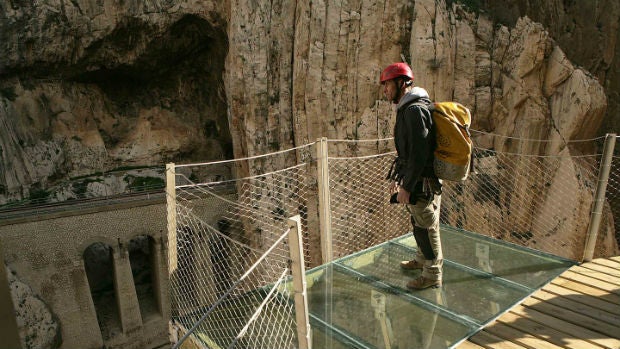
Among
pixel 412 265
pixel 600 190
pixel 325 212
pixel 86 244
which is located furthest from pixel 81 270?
pixel 600 190

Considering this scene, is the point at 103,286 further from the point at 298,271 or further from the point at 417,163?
the point at 298,271

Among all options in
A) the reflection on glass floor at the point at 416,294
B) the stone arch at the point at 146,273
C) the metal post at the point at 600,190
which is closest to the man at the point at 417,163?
the reflection on glass floor at the point at 416,294

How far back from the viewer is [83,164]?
18.2 m

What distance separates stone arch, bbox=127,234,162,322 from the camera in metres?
16.2

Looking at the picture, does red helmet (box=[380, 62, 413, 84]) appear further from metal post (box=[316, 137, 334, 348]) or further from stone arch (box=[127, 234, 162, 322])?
stone arch (box=[127, 234, 162, 322])

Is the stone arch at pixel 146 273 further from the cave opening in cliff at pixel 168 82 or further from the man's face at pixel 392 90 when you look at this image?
the man's face at pixel 392 90

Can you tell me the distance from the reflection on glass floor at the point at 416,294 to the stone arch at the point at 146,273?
542 inches

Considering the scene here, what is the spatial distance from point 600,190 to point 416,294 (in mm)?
2070

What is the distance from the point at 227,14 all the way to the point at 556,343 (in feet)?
55.2

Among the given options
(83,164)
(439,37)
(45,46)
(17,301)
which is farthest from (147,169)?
(439,37)

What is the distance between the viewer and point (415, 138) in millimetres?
2850

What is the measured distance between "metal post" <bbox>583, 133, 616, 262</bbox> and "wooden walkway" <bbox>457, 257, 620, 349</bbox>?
0.87 ft

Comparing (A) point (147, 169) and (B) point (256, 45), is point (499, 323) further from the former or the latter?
(A) point (147, 169)

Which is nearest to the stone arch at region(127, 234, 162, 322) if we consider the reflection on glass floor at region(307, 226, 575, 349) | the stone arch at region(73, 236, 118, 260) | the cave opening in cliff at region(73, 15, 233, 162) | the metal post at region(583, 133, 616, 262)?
the stone arch at region(73, 236, 118, 260)
